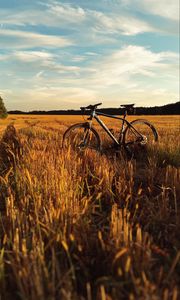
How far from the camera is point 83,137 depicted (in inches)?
371

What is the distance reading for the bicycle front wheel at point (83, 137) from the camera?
927cm

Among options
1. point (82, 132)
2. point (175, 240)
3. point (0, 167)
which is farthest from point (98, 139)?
point (175, 240)

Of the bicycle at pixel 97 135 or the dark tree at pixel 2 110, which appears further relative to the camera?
the dark tree at pixel 2 110

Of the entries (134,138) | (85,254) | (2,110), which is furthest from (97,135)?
(2,110)

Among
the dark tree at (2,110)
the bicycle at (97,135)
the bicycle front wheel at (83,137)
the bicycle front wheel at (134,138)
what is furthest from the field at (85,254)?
the dark tree at (2,110)

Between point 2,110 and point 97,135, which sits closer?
point 97,135

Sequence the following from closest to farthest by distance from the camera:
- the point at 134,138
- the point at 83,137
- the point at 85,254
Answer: the point at 85,254 < the point at 83,137 < the point at 134,138

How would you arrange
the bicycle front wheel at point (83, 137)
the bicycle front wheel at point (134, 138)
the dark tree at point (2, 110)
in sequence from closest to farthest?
1. the bicycle front wheel at point (83, 137)
2. the bicycle front wheel at point (134, 138)
3. the dark tree at point (2, 110)

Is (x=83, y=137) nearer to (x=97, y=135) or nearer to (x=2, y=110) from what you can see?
(x=97, y=135)

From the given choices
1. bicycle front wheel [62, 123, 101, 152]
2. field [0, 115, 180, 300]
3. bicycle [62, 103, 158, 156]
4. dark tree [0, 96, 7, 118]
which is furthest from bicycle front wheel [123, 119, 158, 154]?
dark tree [0, 96, 7, 118]

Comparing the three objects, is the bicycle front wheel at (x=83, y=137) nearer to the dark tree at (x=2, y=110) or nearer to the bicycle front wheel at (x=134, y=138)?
the bicycle front wheel at (x=134, y=138)

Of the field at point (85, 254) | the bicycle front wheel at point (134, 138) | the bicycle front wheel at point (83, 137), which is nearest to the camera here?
the field at point (85, 254)

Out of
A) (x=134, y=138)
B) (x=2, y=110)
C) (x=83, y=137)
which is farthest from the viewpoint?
(x=2, y=110)

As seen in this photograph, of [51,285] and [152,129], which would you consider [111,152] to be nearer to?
[152,129]
